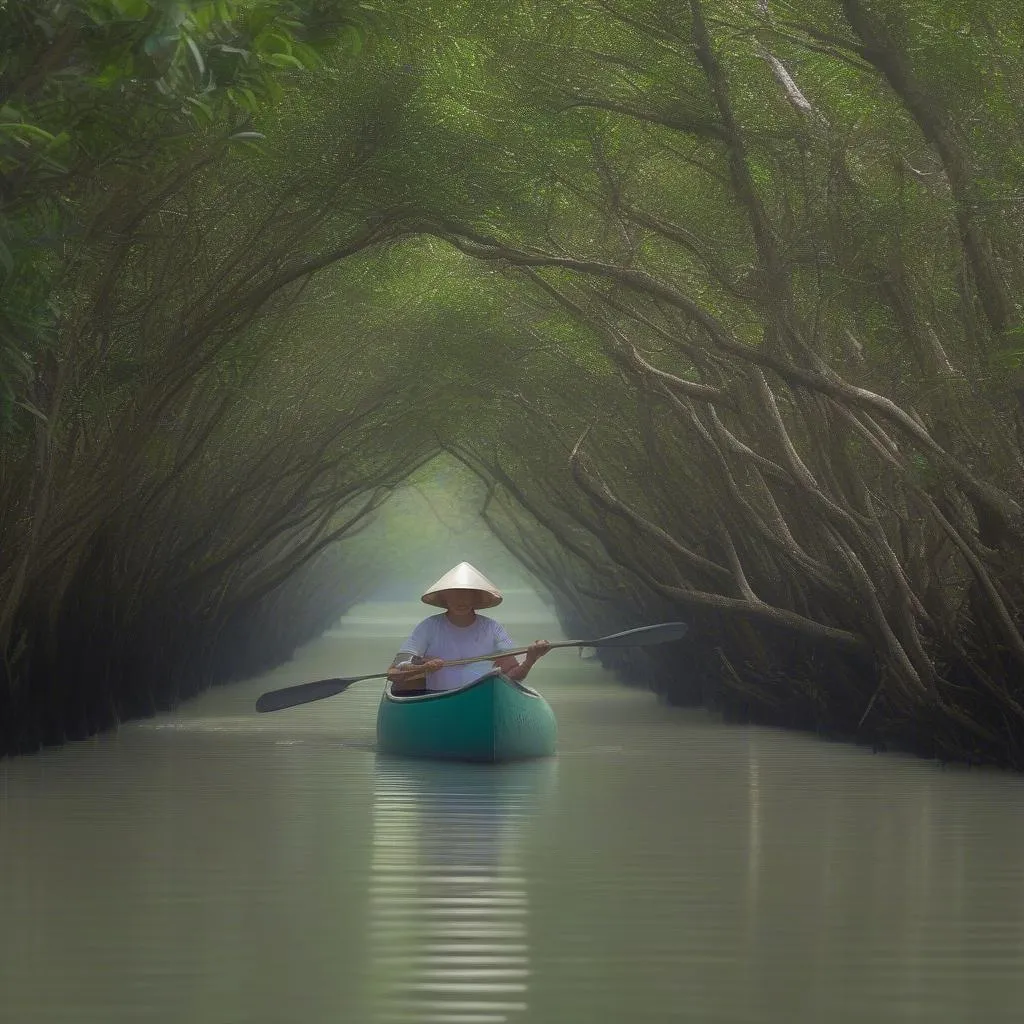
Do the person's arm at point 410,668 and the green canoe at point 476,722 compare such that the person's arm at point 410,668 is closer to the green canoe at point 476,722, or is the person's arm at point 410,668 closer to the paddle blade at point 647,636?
the green canoe at point 476,722

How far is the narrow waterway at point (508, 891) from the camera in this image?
7207 millimetres

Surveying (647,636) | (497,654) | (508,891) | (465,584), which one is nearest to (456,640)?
(465,584)

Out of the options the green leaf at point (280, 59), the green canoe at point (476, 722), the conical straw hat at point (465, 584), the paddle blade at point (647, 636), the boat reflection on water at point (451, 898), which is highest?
the green leaf at point (280, 59)

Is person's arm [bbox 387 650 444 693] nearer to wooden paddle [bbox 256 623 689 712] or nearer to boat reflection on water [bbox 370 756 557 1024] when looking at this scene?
wooden paddle [bbox 256 623 689 712]

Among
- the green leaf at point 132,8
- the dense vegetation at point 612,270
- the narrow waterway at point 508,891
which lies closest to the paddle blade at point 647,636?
the dense vegetation at point 612,270

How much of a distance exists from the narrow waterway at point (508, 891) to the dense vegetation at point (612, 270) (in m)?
1.87

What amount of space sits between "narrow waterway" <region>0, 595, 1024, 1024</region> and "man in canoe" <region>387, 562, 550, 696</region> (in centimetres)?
87

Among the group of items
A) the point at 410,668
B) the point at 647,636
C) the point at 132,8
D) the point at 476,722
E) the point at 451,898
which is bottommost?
the point at 451,898

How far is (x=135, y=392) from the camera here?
1950cm

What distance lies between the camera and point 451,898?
967 cm

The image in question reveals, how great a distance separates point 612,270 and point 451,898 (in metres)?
7.17

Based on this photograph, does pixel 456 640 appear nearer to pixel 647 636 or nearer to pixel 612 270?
pixel 647 636

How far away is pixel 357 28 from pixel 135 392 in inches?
358

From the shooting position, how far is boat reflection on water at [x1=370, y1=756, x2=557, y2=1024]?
23.5ft
